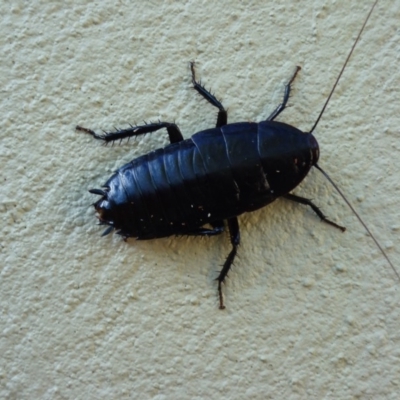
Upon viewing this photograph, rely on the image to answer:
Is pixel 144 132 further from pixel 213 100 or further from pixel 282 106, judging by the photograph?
pixel 282 106

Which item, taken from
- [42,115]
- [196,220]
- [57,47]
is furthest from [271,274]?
[57,47]

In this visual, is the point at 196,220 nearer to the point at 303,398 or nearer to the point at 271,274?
the point at 271,274

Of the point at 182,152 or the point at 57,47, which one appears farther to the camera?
the point at 57,47

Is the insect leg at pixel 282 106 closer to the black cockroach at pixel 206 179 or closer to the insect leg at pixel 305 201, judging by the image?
the black cockroach at pixel 206 179

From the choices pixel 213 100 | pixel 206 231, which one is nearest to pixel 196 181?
pixel 206 231

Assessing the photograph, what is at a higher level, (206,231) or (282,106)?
(282,106)

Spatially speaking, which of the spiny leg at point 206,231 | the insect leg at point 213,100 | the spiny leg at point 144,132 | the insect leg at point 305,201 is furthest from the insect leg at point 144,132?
the insect leg at point 305,201
